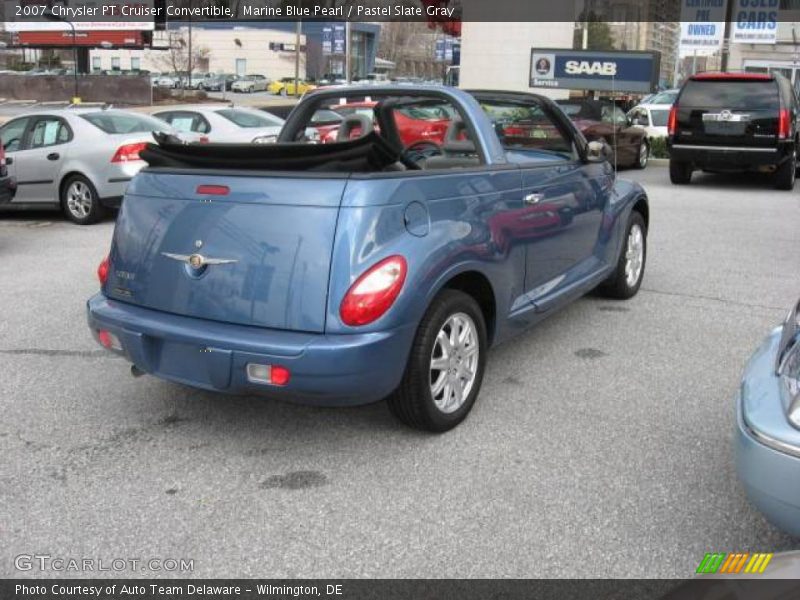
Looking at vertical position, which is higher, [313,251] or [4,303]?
[313,251]

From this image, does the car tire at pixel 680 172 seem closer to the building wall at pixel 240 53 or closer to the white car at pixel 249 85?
the white car at pixel 249 85

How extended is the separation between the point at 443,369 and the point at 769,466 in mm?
1649

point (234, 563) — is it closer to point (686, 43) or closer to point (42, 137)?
point (42, 137)

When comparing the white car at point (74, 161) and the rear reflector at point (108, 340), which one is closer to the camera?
the rear reflector at point (108, 340)

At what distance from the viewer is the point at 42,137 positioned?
11.0 metres

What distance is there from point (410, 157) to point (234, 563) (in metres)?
2.86

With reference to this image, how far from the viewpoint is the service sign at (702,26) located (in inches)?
1097

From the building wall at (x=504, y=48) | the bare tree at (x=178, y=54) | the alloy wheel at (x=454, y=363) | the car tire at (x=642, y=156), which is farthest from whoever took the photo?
the bare tree at (x=178, y=54)

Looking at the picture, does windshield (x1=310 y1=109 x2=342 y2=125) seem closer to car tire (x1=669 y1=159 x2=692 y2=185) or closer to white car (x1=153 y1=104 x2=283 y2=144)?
white car (x1=153 y1=104 x2=283 y2=144)

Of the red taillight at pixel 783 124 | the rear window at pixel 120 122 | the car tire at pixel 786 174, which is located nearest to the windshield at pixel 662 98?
the car tire at pixel 786 174

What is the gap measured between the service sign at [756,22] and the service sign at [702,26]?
4.32m

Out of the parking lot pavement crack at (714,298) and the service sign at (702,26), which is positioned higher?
the service sign at (702,26)

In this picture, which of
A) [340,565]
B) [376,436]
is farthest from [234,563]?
[376,436]

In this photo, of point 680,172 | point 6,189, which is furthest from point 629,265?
point 680,172
